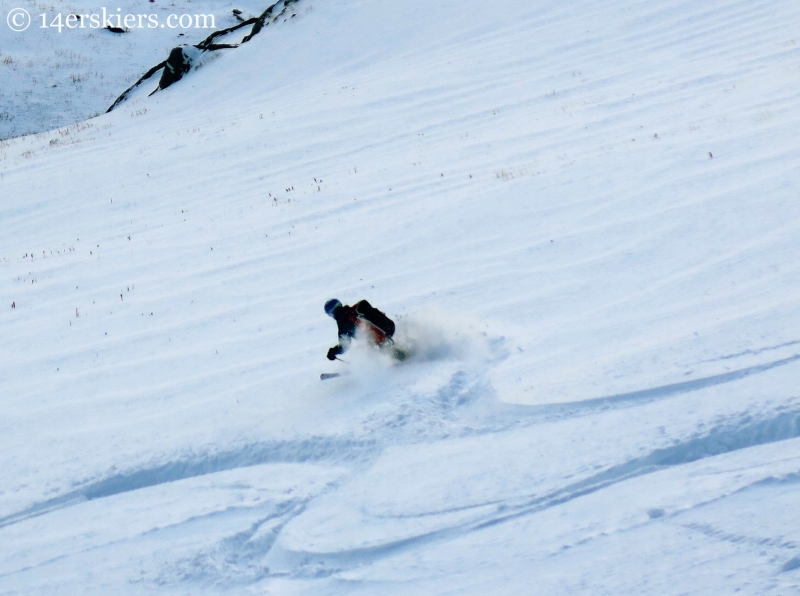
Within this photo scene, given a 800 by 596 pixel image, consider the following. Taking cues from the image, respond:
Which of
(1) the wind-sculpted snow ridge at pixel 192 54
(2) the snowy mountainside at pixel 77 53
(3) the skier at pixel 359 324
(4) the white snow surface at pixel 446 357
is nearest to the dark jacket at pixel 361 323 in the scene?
(3) the skier at pixel 359 324

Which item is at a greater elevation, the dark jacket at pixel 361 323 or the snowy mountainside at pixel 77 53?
the snowy mountainside at pixel 77 53

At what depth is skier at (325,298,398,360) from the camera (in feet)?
16.3

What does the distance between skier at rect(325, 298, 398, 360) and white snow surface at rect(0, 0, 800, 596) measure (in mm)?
189

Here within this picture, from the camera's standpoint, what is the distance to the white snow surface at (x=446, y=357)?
10.9 ft

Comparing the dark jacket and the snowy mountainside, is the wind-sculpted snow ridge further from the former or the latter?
the dark jacket

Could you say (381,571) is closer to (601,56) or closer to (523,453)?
(523,453)

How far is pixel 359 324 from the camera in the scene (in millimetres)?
5047

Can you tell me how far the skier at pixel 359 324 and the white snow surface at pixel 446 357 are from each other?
189 mm

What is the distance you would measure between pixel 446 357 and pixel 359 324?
25.5 inches

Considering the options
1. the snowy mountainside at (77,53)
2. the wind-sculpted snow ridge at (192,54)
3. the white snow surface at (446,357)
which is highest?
the snowy mountainside at (77,53)

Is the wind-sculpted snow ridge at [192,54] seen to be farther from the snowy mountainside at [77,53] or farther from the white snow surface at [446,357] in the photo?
the white snow surface at [446,357]

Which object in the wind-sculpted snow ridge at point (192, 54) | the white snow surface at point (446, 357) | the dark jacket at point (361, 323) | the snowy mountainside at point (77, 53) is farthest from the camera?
the snowy mountainside at point (77, 53)

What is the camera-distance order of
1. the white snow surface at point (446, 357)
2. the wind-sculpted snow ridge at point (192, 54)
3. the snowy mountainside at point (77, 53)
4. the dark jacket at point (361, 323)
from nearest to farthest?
the white snow surface at point (446, 357)
the dark jacket at point (361, 323)
the wind-sculpted snow ridge at point (192, 54)
the snowy mountainside at point (77, 53)

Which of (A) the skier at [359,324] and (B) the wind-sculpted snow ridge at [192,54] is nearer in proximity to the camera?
(A) the skier at [359,324]
